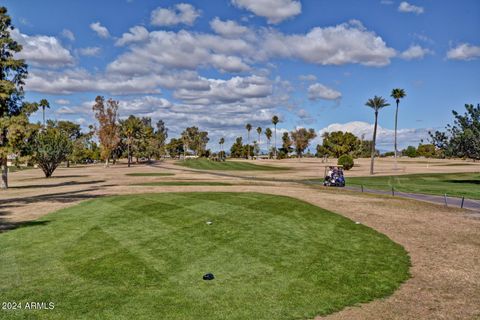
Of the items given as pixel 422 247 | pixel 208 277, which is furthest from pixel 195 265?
pixel 422 247

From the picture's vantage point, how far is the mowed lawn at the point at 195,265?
994cm

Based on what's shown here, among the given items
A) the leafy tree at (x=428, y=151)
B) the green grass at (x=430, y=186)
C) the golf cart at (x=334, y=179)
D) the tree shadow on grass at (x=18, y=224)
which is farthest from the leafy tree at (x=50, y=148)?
the leafy tree at (x=428, y=151)

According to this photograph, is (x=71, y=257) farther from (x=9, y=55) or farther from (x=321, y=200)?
(x=9, y=55)

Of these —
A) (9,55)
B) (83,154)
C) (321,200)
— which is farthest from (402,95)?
(83,154)

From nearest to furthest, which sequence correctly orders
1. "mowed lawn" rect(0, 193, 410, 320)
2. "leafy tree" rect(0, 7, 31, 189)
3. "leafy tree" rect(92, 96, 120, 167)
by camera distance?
"mowed lawn" rect(0, 193, 410, 320) → "leafy tree" rect(0, 7, 31, 189) → "leafy tree" rect(92, 96, 120, 167)

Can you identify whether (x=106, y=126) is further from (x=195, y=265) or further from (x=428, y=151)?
(x=428, y=151)

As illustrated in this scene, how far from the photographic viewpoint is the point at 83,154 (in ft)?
431

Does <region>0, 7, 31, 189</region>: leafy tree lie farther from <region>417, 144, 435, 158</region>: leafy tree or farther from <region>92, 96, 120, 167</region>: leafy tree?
<region>417, 144, 435, 158</region>: leafy tree

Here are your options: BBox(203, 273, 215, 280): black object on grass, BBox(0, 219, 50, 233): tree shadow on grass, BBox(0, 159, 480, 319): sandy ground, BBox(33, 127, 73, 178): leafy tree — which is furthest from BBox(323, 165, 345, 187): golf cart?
BBox(33, 127, 73, 178): leafy tree

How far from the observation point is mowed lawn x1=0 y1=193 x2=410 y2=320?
391 inches

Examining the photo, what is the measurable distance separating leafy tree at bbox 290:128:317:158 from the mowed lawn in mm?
161703

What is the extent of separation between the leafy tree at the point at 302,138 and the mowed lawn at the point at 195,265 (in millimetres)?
161703

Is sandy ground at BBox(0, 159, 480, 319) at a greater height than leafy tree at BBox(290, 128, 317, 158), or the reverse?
leafy tree at BBox(290, 128, 317, 158)

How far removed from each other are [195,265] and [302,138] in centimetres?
17201
